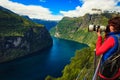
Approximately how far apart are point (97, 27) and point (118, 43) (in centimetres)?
102

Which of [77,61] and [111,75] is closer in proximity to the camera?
[111,75]

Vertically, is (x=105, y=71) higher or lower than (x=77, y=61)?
higher

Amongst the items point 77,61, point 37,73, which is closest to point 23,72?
point 37,73

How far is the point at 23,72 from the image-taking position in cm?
12975

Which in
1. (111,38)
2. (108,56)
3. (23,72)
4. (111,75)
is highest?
(111,38)

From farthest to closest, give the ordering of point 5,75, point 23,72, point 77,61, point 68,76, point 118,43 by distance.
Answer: point 23,72
point 5,75
point 77,61
point 68,76
point 118,43

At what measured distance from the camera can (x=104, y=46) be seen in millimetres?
7285

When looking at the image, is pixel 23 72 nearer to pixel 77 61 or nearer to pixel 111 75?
pixel 77 61

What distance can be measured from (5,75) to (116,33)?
119 m

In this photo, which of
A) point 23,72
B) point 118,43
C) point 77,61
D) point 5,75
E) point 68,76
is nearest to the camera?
point 118,43

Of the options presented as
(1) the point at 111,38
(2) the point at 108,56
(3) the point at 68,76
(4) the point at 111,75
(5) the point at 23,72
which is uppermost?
(1) the point at 111,38

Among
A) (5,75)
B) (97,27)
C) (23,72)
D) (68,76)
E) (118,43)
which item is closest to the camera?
(118,43)

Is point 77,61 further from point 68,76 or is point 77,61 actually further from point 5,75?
point 5,75

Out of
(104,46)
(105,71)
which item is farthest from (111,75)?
(104,46)
